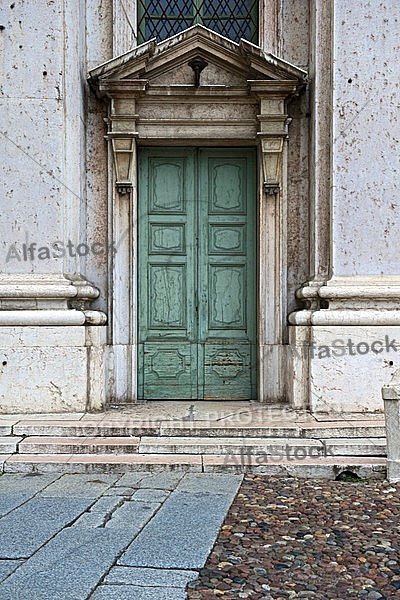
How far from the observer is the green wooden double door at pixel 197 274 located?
865 centimetres

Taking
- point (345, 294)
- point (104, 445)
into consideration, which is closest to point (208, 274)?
point (345, 294)

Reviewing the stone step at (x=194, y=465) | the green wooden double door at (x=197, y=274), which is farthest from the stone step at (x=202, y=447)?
the green wooden double door at (x=197, y=274)

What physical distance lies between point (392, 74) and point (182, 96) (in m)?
2.14

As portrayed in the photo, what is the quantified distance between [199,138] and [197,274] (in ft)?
4.79

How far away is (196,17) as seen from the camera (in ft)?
28.7

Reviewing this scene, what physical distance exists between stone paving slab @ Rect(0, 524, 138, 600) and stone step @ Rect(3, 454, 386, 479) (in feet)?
5.07

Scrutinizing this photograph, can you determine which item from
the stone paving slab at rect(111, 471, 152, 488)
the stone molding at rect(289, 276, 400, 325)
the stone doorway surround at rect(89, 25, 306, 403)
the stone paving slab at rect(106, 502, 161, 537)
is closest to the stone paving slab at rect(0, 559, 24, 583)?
the stone paving slab at rect(106, 502, 161, 537)

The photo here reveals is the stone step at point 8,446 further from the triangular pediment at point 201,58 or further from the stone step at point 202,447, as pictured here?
the triangular pediment at point 201,58

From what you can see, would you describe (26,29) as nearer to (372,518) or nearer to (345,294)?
(345,294)

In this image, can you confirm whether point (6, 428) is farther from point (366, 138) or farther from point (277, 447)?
point (366, 138)

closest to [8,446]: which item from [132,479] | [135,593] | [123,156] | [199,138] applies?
[132,479]

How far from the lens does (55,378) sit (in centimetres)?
741

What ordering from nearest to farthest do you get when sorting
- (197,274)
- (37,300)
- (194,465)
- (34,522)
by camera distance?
(34,522) → (194,465) → (37,300) → (197,274)

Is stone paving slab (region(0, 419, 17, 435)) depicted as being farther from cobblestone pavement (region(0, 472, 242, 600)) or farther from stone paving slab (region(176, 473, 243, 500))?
stone paving slab (region(176, 473, 243, 500))
